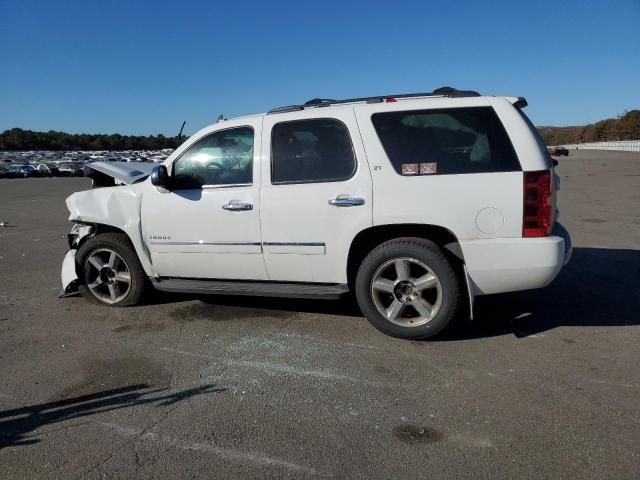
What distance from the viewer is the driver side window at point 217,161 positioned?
4586 mm

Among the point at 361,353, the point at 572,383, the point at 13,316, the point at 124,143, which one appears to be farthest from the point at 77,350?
the point at 124,143

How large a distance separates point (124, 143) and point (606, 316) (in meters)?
170

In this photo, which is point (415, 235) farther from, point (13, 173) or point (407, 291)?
point (13, 173)

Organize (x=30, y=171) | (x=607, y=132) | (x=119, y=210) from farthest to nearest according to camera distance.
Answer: (x=607, y=132)
(x=30, y=171)
(x=119, y=210)

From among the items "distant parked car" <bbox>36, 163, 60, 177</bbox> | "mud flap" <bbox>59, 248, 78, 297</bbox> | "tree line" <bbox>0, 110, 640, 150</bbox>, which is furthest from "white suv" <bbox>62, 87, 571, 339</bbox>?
"tree line" <bbox>0, 110, 640, 150</bbox>

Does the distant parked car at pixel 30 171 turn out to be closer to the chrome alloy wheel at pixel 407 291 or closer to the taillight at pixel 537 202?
the chrome alloy wheel at pixel 407 291

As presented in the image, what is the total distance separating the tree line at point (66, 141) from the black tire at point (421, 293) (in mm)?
143570

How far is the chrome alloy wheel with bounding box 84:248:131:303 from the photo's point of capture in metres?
5.22

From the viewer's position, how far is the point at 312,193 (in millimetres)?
4270

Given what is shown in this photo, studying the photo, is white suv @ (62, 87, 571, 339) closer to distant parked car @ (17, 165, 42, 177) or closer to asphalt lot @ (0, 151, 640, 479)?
asphalt lot @ (0, 151, 640, 479)

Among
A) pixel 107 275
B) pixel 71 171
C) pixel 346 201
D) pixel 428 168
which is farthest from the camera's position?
pixel 71 171

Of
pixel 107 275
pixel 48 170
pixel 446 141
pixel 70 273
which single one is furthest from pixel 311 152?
pixel 48 170

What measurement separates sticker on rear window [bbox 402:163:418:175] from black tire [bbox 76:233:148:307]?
284 centimetres

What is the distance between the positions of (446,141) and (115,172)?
3.49m
